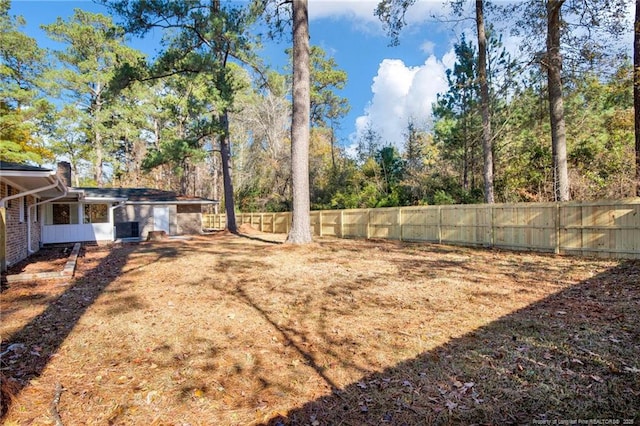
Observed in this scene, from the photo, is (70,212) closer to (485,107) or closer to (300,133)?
(300,133)

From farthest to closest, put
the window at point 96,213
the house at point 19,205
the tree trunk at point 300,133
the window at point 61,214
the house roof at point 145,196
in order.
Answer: the house roof at point 145,196 < the window at point 96,213 < the window at point 61,214 < the tree trunk at point 300,133 < the house at point 19,205

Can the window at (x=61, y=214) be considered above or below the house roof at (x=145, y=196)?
below

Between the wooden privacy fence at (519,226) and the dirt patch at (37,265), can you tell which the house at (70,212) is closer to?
the dirt patch at (37,265)

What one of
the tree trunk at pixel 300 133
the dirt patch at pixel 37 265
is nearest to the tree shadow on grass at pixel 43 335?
the dirt patch at pixel 37 265

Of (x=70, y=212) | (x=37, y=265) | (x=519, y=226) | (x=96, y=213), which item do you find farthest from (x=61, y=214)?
(x=519, y=226)

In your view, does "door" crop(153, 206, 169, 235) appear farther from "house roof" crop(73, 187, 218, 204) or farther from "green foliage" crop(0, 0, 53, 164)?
"green foliage" crop(0, 0, 53, 164)

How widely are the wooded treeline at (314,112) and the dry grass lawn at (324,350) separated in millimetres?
7542

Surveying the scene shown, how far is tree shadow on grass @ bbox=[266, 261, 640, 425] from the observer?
255cm

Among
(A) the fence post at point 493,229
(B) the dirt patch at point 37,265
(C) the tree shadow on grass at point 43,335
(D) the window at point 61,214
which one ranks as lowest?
(C) the tree shadow on grass at point 43,335

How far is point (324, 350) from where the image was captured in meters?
3.65

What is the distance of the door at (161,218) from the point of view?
63.6ft

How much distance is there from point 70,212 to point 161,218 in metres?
4.46

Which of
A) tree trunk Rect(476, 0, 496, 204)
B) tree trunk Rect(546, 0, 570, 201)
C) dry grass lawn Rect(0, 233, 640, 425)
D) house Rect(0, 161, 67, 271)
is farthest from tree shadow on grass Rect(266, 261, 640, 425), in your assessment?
tree trunk Rect(476, 0, 496, 204)

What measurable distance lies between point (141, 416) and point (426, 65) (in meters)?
19.1
